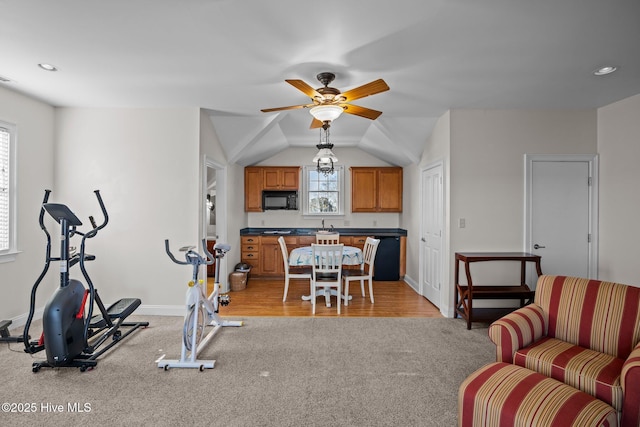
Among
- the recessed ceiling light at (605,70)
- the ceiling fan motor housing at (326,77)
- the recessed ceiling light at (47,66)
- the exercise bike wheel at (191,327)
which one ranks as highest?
the recessed ceiling light at (47,66)

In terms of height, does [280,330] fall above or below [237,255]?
below

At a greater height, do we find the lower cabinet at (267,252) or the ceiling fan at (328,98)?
the ceiling fan at (328,98)

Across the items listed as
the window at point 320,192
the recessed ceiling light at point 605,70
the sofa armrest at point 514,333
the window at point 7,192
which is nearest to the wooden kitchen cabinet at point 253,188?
the window at point 320,192

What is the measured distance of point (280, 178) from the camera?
20.9 feet

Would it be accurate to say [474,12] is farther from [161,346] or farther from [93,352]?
[93,352]

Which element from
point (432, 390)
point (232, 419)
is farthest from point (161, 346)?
point (432, 390)

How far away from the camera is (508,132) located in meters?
3.90

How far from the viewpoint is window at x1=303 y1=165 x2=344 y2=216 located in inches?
261

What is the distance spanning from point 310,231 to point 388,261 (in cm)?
164

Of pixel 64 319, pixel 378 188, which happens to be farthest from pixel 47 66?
pixel 378 188

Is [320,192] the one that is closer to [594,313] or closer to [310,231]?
[310,231]

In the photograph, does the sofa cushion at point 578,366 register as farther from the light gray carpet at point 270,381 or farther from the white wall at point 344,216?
the white wall at point 344,216

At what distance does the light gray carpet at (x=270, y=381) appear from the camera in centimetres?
202

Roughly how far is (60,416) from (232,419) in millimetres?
1096
